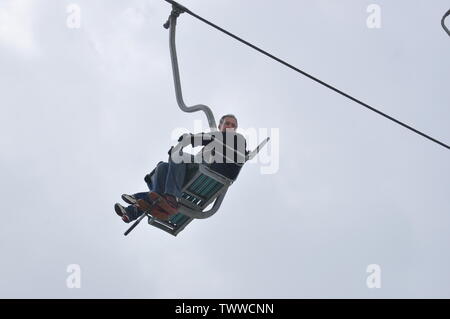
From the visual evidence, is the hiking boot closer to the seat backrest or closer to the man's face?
the seat backrest

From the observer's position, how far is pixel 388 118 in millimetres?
11781

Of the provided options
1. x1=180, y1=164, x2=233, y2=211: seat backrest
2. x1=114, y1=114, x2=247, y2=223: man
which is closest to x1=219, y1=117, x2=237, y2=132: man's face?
x1=114, y1=114, x2=247, y2=223: man

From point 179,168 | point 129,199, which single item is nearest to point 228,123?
point 179,168

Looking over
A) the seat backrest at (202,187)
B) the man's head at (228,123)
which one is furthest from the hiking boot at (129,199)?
the man's head at (228,123)

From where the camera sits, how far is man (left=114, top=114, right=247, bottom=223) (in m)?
12.7

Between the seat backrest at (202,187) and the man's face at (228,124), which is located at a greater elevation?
the man's face at (228,124)

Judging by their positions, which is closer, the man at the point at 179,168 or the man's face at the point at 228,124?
the man at the point at 179,168

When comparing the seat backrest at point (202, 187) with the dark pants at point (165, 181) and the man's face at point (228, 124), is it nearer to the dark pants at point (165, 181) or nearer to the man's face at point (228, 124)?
the dark pants at point (165, 181)

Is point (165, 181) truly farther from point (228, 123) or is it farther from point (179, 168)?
point (228, 123)

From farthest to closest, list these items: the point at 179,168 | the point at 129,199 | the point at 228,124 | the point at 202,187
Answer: the point at 129,199 < the point at 228,124 < the point at 202,187 < the point at 179,168

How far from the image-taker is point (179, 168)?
13109mm

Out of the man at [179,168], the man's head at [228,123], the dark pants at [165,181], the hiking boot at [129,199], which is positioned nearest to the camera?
the man at [179,168]

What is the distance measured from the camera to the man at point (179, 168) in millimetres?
12688

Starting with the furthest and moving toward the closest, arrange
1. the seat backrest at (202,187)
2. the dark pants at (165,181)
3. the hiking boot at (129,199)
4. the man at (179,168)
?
the hiking boot at (129,199) → the dark pants at (165,181) → the seat backrest at (202,187) → the man at (179,168)
